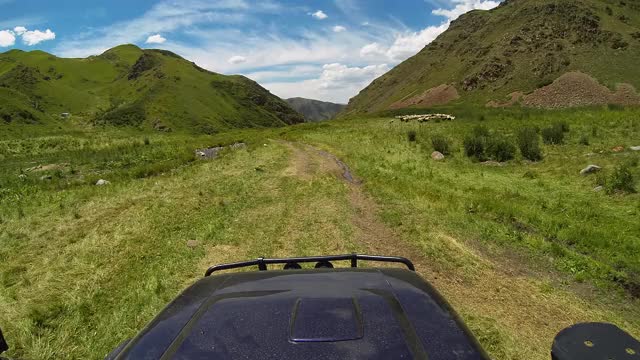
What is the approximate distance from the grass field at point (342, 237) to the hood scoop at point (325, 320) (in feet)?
19.0

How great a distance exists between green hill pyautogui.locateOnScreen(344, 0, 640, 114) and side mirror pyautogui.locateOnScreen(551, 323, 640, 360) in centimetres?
6421

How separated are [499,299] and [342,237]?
4.78m

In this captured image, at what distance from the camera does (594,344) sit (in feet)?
10.2

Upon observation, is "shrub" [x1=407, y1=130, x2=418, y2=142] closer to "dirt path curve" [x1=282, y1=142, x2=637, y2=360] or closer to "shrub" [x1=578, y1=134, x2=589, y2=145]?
"shrub" [x1=578, y1=134, x2=589, y2=145]

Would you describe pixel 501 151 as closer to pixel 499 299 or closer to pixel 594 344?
pixel 499 299

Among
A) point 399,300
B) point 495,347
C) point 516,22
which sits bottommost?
point 495,347

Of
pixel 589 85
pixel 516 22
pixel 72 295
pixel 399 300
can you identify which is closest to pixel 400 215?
pixel 72 295

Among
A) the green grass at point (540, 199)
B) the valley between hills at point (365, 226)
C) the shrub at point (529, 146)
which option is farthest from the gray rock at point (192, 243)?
the shrub at point (529, 146)

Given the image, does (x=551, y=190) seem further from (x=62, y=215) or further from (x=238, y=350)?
(x=62, y=215)

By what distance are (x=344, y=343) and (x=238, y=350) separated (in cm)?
60

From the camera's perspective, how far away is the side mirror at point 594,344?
2992 mm

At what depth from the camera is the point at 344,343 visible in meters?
2.25

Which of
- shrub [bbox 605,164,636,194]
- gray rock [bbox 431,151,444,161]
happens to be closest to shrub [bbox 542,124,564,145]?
gray rock [bbox 431,151,444,161]

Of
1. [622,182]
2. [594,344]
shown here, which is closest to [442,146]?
[622,182]
